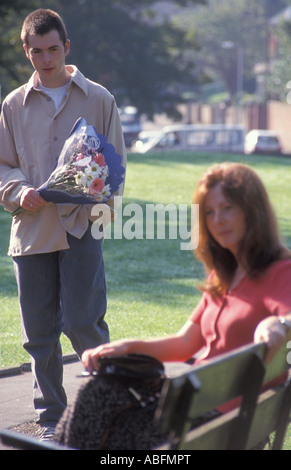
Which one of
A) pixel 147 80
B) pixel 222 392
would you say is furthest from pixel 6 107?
pixel 147 80

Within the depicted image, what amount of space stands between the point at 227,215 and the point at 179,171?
19530 mm

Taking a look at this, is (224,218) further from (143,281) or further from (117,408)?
(143,281)

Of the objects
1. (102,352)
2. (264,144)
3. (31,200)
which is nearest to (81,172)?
(31,200)

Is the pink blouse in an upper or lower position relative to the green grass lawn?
upper

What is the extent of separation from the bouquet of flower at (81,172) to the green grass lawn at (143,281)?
3.63 ft

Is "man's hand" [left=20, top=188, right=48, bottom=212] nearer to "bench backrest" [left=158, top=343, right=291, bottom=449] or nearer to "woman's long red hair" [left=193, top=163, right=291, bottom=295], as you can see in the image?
"woman's long red hair" [left=193, top=163, right=291, bottom=295]

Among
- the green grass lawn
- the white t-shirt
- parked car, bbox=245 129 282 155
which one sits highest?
the white t-shirt

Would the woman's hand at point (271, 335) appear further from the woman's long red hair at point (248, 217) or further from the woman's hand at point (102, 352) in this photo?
the woman's hand at point (102, 352)

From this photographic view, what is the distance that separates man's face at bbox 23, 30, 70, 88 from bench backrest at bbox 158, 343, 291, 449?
219 centimetres

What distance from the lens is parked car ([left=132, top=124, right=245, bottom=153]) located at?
43688 millimetres

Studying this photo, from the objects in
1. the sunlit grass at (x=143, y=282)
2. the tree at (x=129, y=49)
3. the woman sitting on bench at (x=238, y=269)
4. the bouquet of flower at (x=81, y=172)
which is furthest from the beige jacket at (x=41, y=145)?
the tree at (x=129, y=49)

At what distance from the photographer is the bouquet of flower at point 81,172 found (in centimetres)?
435

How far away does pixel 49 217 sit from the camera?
458 cm

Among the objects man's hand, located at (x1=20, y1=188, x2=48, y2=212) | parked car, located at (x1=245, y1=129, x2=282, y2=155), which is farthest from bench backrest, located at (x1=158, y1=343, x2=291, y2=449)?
parked car, located at (x1=245, y1=129, x2=282, y2=155)
